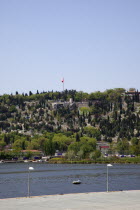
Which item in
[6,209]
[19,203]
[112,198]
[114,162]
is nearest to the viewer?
[6,209]

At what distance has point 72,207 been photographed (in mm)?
31578

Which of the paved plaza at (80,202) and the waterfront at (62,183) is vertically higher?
the paved plaza at (80,202)

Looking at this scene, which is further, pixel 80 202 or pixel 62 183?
pixel 62 183

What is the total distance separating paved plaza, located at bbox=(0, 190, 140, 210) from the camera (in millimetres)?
31562

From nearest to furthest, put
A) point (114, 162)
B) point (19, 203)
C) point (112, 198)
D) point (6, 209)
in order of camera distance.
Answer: point (6, 209) < point (19, 203) < point (112, 198) < point (114, 162)

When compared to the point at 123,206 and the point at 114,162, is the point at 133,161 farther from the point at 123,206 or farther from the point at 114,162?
the point at 123,206

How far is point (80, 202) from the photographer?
34.1 meters

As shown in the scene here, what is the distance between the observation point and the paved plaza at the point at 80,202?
3156cm

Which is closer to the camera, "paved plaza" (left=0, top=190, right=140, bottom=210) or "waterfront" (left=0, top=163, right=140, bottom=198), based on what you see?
"paved plaza" (left=0, top=190, right=140, bottom=210)

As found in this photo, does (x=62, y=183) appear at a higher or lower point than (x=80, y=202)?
lower

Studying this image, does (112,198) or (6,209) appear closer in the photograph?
(6,209)

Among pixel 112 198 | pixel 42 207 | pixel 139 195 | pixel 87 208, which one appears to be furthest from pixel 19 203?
pixel 139 195

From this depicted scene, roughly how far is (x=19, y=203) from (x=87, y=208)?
5373mm

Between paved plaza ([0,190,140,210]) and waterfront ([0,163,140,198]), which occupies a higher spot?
paved plaza ([0,190,140,210])
